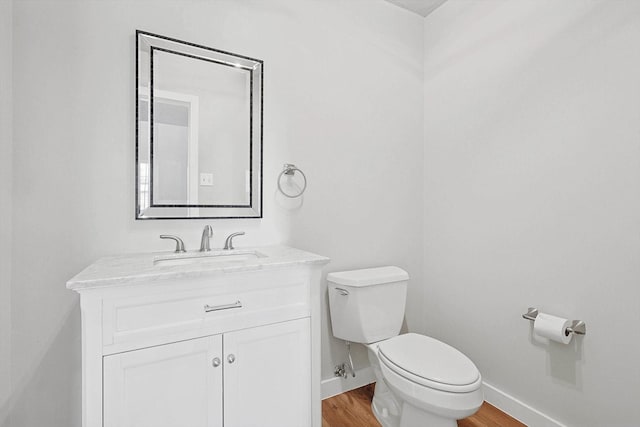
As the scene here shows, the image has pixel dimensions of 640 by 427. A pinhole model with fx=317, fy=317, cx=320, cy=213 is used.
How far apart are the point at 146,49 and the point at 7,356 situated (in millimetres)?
1377

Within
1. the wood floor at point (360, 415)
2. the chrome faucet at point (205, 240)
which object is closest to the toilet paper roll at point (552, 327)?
the wood floor at point (360, 415)

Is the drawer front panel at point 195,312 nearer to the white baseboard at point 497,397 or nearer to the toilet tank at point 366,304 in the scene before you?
Answer: the toilet tank at point 366,304

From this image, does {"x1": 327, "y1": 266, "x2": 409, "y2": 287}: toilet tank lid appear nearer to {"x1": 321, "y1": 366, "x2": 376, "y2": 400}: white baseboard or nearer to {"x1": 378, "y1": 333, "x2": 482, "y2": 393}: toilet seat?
{"x1": 378, "y1": 333, "x2": 482, "y2": 393}: toilet seat

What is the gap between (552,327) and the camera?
56.8 inches

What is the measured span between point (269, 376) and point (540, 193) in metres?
1.55

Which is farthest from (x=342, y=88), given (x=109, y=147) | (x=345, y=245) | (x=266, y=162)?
(x=109, y=147)

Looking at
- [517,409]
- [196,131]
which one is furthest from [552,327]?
[196,131]

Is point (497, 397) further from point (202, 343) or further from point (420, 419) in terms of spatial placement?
point (202, 343)

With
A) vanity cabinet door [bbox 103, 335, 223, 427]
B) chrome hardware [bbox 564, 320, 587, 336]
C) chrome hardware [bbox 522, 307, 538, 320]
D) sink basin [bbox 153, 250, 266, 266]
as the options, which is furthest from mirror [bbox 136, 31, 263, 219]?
chrome hardware [bbox 564, 320, 587, 336]

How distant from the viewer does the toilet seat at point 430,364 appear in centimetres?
127

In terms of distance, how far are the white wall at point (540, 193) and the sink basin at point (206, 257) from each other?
4.38 feet

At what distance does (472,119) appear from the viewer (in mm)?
1938

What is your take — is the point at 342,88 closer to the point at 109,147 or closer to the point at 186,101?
the point at 186,101

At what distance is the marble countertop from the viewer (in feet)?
3.19
